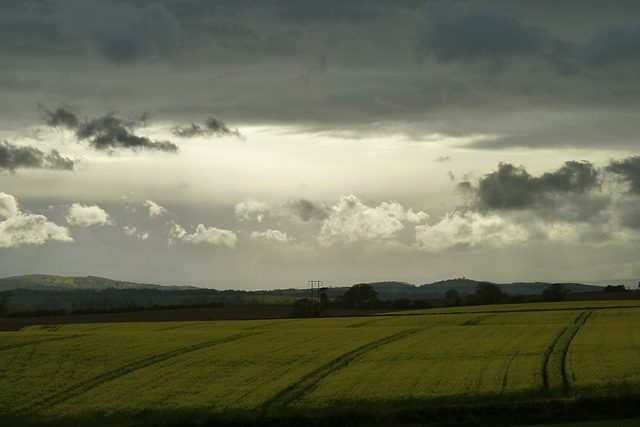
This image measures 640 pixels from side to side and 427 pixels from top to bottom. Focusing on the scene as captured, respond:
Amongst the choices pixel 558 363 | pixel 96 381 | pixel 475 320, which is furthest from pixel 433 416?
pixel 475 320

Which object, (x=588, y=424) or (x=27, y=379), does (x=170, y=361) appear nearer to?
(x=27, y=379)

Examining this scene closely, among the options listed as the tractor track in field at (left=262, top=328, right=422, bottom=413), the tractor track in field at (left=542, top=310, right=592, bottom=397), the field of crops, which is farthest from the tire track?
the tractor track in field at (left=262, top=328, right=422, bottom=413)

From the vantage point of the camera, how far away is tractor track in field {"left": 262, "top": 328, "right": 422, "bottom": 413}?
3419 centimetres

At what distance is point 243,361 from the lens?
149ft

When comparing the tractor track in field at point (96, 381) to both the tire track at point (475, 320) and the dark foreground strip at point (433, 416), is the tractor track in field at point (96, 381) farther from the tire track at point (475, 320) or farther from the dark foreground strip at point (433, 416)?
the tire track at point (475, 320)

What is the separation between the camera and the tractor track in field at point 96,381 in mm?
35931

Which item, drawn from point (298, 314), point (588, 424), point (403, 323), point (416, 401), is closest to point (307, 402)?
point (416, 401)

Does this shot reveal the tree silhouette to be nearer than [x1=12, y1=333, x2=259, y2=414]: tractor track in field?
No

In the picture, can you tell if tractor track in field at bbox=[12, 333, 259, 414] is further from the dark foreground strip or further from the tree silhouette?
the tree silhouette

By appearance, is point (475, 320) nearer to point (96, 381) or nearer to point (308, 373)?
point (308, 373)

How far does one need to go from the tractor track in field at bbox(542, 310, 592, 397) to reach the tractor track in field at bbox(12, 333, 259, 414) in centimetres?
2339

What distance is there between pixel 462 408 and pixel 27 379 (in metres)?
25.0

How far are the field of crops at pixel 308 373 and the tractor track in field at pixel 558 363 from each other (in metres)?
0.08

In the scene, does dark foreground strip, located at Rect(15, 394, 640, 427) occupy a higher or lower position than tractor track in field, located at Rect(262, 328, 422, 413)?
lower
